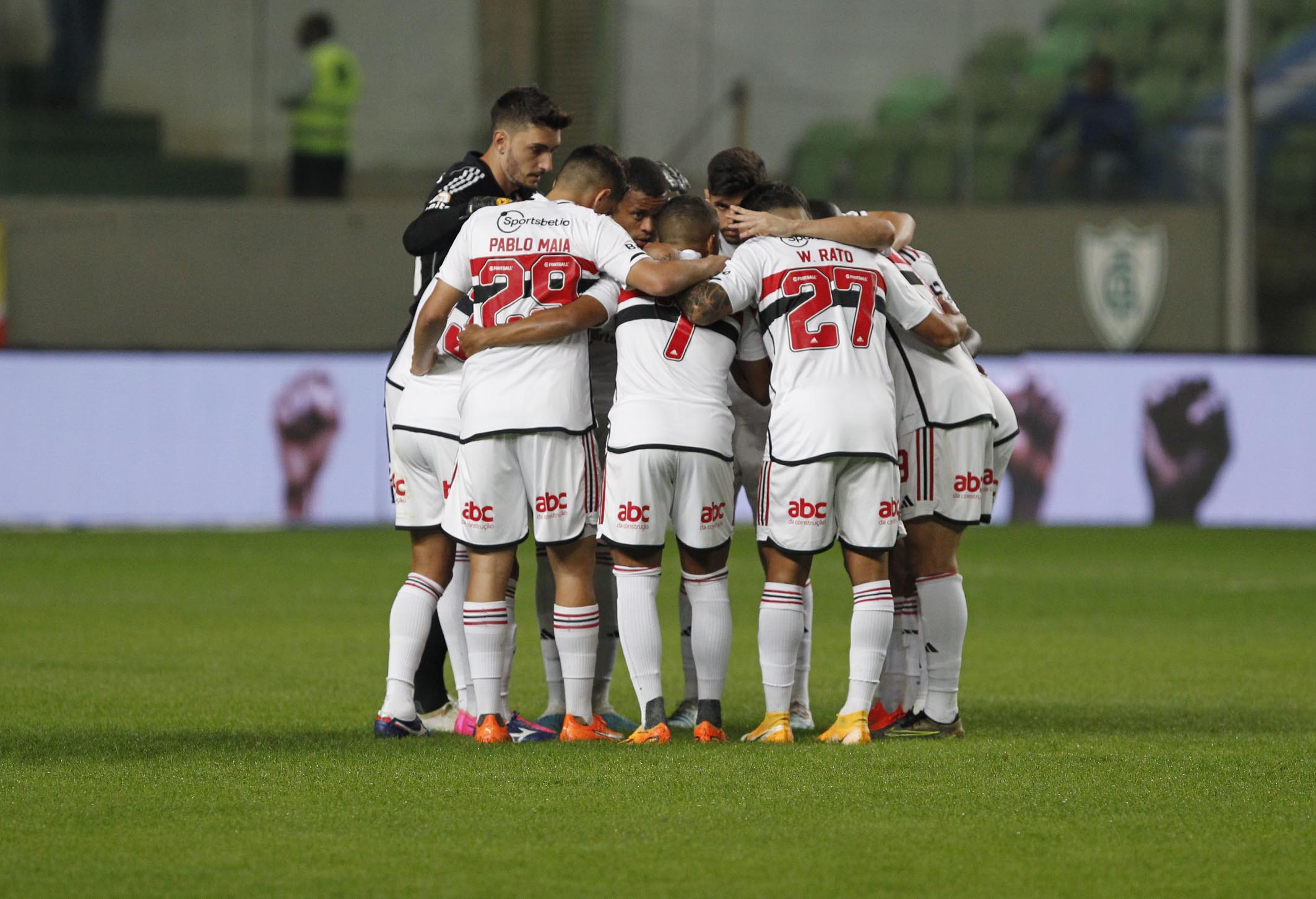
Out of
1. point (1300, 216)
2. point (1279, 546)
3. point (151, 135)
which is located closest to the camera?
point (1279, 546)

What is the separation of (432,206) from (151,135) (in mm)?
12749

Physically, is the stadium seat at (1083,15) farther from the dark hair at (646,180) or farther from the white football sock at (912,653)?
the white football sock at (912,653)

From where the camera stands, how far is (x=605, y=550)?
257 inches

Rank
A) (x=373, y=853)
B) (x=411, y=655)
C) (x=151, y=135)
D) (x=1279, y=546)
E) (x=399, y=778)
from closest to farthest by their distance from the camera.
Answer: (x=373, y=853) → (x=399, y=778) → (x=411, y=655) → (x=1279, y=546) → (x=151, y=135)

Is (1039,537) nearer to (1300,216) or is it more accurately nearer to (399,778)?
(1300,216)

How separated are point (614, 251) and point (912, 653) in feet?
5.97

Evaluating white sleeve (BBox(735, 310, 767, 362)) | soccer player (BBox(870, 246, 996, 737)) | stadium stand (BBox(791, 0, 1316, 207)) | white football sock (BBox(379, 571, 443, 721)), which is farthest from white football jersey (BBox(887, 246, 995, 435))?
stadium stand (BBox(791, 0, 1316, 207))

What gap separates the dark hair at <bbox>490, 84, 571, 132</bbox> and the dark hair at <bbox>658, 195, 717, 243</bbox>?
0.52m

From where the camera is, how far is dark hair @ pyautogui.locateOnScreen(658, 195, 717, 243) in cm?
597

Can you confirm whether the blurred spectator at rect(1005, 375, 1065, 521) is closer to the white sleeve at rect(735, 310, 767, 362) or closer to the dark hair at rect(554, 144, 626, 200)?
the white sleeve at rect(735, 310, 767, 362)

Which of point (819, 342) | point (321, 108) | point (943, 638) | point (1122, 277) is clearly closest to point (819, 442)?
point (819, 342)

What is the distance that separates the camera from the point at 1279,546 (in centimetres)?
1486

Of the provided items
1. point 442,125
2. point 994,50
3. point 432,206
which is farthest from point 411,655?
point 994,50

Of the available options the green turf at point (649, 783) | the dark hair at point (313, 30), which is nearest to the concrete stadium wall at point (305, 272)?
the dark hair at point (313, 30)
